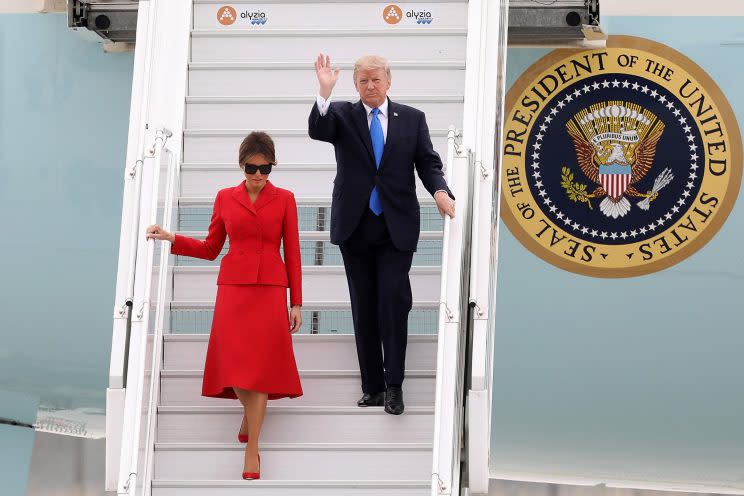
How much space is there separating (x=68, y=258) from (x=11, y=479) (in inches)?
55.0

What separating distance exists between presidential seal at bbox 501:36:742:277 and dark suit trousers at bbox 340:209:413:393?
308 cm

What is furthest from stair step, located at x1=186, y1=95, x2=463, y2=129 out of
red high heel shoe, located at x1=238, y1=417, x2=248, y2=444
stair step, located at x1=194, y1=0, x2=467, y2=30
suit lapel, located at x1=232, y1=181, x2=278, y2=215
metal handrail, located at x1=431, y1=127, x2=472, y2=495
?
red high heel shoe, located at x1=238, y1=417, x2=248, y2=444

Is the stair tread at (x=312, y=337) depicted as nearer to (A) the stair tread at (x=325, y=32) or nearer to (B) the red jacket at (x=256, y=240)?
(B) the red jacket at (x=256, y=240)

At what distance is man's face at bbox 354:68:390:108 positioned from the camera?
5062 millimetres

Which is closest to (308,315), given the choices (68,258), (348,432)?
(348,432)

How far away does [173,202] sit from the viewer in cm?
584

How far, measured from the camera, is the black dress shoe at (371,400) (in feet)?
17.5

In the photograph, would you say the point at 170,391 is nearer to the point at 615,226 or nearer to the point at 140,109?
the point at 140,109

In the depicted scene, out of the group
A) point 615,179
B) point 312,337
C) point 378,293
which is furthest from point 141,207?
point 615,179

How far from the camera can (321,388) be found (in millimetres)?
5480

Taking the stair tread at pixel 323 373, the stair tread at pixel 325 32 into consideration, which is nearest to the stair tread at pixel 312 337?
the stair tread at pixel 323 373

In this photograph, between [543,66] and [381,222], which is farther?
[543,66]

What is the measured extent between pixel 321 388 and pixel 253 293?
60cm

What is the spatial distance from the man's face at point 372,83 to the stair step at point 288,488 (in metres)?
1.43
